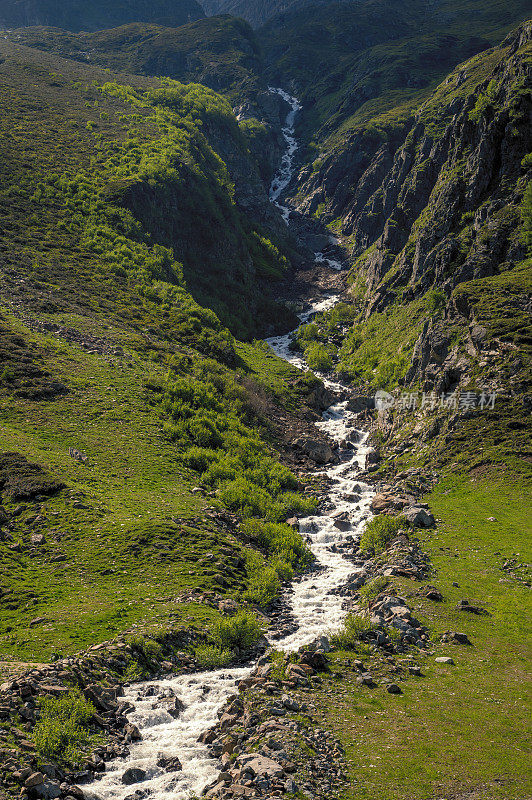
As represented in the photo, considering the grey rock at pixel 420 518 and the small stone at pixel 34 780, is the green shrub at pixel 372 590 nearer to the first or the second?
the grey rock at pixel 420 518

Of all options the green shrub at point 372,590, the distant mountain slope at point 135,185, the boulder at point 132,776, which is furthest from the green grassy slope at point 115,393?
the boulder at point 132,776

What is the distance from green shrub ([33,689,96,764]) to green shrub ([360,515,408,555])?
25149 mm

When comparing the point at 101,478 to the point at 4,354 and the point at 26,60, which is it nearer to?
the point at 4,354

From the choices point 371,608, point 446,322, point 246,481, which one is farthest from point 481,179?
point 371,608

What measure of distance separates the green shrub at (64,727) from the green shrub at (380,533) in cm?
2515

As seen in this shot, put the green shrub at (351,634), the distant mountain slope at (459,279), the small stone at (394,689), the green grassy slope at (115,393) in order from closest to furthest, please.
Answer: the small stone at (394,689), the green shrub at (351,634), the green grassy slope at (115,393), the distant mountain slope at (459,279)

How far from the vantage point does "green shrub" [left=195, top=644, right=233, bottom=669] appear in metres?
27.3

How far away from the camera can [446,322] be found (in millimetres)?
58688

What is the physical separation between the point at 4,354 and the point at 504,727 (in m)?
46.8

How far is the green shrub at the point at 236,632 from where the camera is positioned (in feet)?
93.8

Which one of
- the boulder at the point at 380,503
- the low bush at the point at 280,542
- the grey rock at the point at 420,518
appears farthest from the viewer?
the boulder at the point at 380,503

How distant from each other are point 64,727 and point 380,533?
90.3 feet

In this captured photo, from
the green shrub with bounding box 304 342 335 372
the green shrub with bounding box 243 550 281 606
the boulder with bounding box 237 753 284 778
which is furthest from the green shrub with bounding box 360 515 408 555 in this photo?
the green shrub with bounding box 304 342 335 372

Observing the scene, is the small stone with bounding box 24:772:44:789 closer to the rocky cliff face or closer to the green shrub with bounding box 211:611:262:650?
the green shrub with bounding box 211:611:262:650
